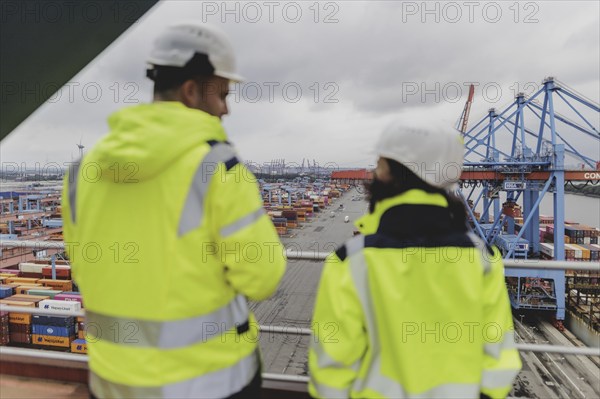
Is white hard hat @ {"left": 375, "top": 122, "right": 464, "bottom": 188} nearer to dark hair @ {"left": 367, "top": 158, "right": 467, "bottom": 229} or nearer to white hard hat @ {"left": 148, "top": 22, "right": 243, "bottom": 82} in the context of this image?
dark hair @ {"left": 367, "top": 158, "right": 467, "bottom": 229}

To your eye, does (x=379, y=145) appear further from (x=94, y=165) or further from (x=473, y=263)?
(x=94, y=165)

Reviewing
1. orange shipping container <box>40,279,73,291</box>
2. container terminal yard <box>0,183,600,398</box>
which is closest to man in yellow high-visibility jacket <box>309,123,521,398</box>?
container terminal yard <box>0,183,600,398</box>

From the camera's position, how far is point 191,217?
3.05ft

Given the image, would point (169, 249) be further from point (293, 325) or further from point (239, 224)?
point (293, 325)

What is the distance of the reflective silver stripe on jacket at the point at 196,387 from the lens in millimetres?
958

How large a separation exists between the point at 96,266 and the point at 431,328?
0.91m

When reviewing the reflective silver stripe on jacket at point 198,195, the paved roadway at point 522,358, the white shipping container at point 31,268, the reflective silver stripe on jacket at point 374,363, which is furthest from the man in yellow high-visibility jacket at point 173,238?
the white shipping container at point 31,268

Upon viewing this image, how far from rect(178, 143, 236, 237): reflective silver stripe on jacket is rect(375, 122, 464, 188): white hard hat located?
521mm

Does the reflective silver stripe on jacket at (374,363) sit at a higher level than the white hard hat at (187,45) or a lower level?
lower

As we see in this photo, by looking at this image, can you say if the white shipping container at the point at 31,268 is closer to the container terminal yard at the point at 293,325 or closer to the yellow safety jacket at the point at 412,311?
the container terminal yard at the point at 293,325

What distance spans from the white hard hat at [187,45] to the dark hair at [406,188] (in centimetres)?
56

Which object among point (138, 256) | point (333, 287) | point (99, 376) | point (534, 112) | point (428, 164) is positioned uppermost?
point (534, 112)

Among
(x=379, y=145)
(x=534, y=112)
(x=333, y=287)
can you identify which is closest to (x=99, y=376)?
(x=333, y=287)

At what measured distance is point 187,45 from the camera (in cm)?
99
